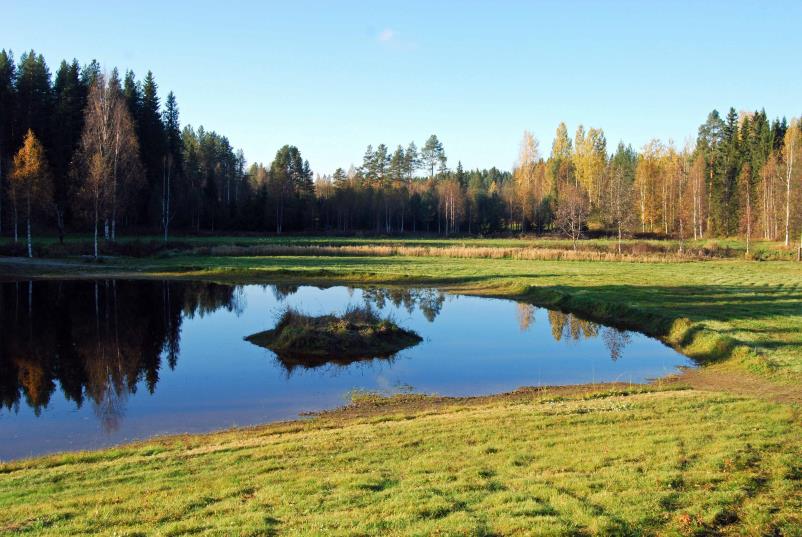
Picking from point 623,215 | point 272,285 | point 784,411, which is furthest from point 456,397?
point 623,215

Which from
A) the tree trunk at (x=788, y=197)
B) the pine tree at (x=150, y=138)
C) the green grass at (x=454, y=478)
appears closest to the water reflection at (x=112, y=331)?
the green grass at (x=454, y=478)

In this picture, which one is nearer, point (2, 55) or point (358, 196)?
point (2, 55)

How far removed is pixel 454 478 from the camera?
8.51 metres

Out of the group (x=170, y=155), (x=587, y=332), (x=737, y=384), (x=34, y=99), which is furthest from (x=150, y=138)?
(x=737, y=384)

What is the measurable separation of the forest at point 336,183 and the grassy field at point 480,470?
143ft

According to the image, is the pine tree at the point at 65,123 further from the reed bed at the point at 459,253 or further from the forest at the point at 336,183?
the reed bed at the point at 459,253

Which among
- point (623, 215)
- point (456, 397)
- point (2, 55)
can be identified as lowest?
point (456, 397)

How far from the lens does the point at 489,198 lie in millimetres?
105250

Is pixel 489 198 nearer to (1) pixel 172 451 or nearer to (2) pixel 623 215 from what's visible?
(2) pixel 623 215

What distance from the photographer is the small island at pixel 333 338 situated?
21.2m

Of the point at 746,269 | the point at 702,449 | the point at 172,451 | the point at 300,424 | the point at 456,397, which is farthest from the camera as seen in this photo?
the point at 746,269

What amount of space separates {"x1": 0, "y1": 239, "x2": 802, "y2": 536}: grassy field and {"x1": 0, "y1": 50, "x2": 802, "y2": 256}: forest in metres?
43.7

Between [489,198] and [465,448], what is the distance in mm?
97265

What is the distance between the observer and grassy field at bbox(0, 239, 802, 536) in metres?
6.86
